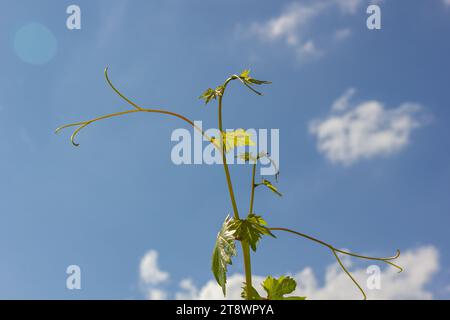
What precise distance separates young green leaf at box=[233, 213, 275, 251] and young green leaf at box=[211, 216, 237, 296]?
19mm

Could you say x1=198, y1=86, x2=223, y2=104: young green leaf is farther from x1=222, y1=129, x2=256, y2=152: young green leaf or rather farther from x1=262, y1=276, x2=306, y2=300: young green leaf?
x1=262, y1=276, x2=306, y2=300: young green leaf

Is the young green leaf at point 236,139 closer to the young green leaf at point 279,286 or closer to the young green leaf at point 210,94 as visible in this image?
the young green leaf at point 210,94

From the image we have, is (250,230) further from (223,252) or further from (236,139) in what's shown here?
(236,139)

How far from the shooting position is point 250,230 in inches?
60.3

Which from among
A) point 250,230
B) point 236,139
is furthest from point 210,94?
point 250,230

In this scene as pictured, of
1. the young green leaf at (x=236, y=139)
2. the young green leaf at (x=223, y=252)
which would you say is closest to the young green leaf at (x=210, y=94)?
the young green leaf at (x=236, y=139)

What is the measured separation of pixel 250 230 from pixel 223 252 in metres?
0.11

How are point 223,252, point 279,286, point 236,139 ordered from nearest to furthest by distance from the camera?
point 223,252
point 236,139
point 279,286

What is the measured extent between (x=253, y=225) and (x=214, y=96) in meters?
0.44

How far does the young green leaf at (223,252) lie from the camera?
151 centimetres

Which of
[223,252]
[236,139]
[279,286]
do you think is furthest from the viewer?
[279,286]

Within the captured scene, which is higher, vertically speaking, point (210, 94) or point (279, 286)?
point (210, 94)

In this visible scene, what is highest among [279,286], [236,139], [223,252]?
[236,139]

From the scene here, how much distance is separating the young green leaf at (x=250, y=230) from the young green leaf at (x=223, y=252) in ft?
0.06
